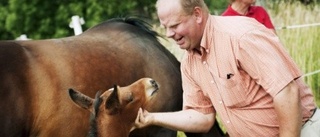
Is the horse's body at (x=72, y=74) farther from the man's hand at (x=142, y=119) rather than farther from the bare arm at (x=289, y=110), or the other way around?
the bare arm at (x=289, y=110)

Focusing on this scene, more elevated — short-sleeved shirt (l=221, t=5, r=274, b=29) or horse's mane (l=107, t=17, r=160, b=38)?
horse's mane (l=107, t=17, r=160, b=38)

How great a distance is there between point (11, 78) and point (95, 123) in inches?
52.8

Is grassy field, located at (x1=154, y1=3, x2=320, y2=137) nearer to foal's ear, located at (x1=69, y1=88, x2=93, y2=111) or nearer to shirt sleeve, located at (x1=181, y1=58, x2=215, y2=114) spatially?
shirt sleeve, located at (x1=181, y1=58, x2=215, y2=114)

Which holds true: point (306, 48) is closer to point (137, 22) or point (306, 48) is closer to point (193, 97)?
point (137, 22)

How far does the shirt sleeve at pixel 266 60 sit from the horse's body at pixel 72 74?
175cm

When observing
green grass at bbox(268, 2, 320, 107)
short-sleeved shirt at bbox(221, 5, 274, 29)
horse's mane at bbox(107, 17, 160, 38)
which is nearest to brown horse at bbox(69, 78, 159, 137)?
horse's mane at bbox(107, 17, 160, 38)

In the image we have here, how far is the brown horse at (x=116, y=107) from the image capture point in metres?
4.16

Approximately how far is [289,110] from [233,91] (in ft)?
1.28

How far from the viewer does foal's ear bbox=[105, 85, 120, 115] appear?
419 cm

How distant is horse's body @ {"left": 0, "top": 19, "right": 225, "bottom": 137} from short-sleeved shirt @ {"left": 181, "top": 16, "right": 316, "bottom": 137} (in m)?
1.21

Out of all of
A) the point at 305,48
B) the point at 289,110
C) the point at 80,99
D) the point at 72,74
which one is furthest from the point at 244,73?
the point at 305,48

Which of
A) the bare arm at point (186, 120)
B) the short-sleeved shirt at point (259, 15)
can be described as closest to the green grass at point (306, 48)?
the short-sleeved shirt at point (259, 15)

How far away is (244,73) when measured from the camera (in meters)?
4.33

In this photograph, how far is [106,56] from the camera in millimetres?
5980
